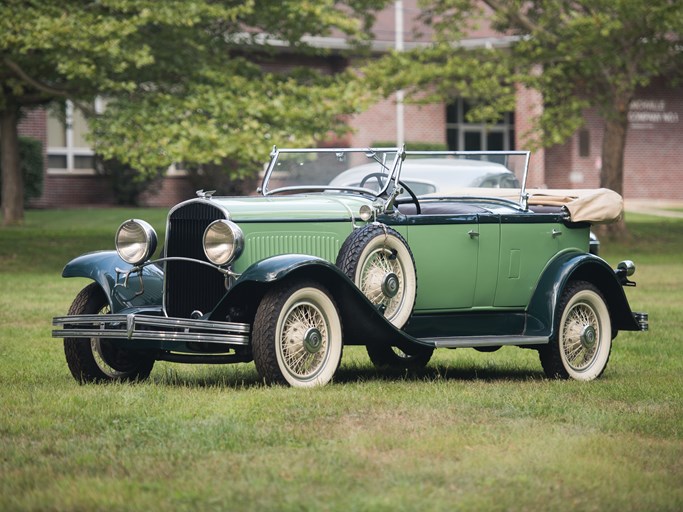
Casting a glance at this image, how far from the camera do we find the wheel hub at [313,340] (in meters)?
A: 7.77

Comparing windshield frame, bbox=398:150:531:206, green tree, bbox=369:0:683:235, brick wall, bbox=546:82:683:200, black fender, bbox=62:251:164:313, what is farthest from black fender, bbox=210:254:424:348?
brick wall, bbox=546:82:683:200

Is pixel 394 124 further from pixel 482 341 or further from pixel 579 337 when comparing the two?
pixel 482 341

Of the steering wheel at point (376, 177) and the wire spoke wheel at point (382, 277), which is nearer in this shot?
the wire spoke wheel at point (382, 277)

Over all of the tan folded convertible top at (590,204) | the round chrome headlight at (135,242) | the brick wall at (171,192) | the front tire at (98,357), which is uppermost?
the tan folded convertible top at (590,204)

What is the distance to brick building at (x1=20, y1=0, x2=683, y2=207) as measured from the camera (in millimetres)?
37125

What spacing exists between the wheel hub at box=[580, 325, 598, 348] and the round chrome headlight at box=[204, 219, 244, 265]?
102 inches

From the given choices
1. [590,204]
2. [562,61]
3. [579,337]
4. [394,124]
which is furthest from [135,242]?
[394,124]

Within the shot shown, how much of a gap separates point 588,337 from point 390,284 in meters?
1.68

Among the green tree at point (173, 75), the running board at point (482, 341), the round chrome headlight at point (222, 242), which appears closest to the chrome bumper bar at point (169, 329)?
the round chrome headlight at point (222, 242)

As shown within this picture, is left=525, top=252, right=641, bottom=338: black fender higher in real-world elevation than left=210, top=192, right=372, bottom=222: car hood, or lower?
lower

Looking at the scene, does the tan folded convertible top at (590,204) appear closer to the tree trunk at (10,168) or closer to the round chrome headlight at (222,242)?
the round chrome headlight at (222,242)

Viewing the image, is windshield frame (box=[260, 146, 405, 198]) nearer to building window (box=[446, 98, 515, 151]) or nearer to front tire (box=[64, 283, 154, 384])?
front tire (box=[64, 283, 154, 384])

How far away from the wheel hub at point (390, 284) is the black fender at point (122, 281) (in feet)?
4.63

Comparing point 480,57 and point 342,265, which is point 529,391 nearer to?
point 342,265
